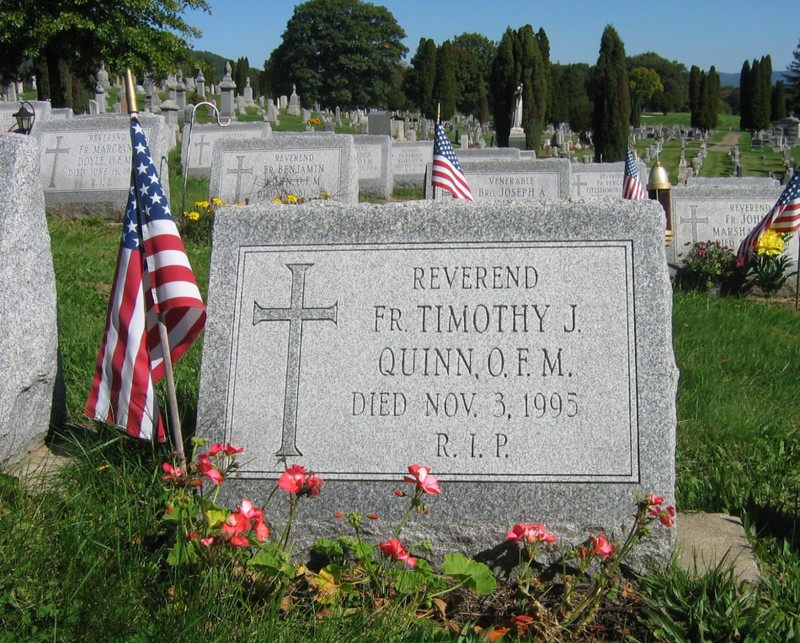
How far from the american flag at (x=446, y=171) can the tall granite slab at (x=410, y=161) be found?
9837 mm

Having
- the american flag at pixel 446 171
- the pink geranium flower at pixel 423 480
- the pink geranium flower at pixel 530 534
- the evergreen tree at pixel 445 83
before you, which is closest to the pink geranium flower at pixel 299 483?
the pink geranium flower at pixel 423 480

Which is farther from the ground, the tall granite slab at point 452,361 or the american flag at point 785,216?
the american flag at point 785,216

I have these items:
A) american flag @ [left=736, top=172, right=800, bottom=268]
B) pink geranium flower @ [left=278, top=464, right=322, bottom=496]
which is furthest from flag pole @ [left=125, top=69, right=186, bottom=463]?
american flag @ [left=736, top=172, right=800, bottom=268]

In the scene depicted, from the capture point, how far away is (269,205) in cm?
379

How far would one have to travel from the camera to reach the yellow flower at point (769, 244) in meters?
9.95

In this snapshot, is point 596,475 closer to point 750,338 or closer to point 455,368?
point 455,368

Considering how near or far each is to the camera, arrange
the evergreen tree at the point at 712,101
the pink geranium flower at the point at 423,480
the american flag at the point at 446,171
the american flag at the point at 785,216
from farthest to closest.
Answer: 1. the evergreen tree at the point at 712,101
2. the american flag at the point at 785,216
3. the american flag at the point at 446,171
4. the pink geranium flower at the point at 423,480

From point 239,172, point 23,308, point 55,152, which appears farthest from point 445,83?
point 23,308

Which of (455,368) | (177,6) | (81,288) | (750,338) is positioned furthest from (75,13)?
(455,368)

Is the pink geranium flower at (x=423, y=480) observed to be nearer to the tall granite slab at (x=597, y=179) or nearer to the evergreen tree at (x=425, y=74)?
the tall granite slab at (x=597, y=179)

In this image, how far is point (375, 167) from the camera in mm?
17297

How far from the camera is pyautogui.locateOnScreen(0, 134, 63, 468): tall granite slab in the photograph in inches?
153

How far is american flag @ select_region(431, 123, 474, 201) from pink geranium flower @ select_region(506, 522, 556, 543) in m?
6.63

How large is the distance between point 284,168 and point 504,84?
26.7 metres
